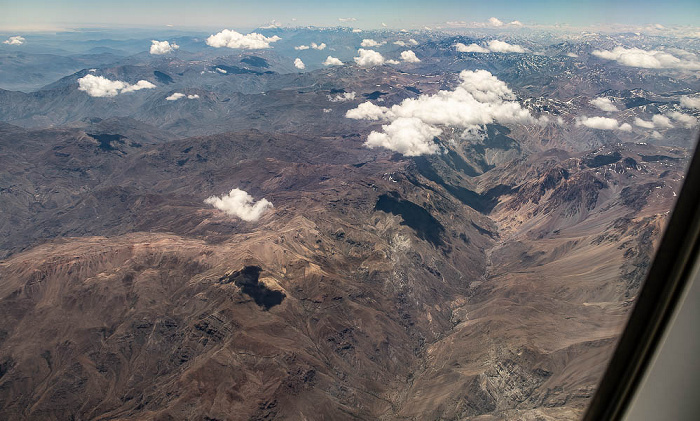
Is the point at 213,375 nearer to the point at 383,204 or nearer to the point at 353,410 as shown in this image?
the point at 353,410

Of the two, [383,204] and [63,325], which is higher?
[383,204]

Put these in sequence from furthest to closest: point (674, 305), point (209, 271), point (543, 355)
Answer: point (209, 271)
point (543, 355)
point (674, 305)

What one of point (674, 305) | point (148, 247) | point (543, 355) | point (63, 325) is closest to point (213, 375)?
point (63, 325)

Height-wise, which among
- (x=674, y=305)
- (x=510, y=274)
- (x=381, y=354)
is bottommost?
(x=381, y=354)

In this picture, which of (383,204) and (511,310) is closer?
(511,310)

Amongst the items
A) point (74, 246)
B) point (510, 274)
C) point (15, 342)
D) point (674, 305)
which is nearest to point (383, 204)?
point (510, 274)

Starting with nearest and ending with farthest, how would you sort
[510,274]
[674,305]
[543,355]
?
[674,305]
[543,355]
[510,274]

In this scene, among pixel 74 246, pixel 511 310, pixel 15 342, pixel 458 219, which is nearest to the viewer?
pixel 15 342

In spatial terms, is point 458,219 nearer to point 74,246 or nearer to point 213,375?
point 213,375

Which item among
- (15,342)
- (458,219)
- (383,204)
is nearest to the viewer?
(15,342)
